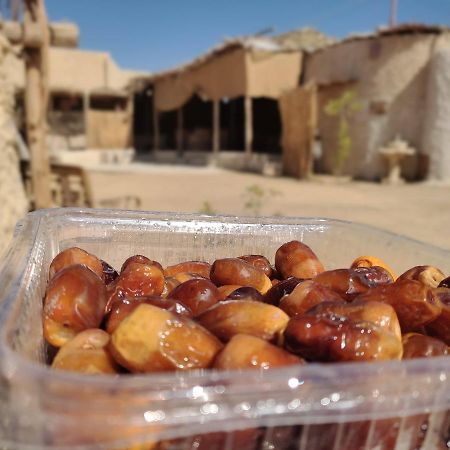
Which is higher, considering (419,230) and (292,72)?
(292,72)

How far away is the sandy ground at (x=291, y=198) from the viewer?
21.3 ft

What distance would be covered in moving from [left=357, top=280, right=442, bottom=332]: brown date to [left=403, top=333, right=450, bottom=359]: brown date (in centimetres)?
7

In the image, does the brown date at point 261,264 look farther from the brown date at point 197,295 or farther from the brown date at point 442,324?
the brown date at point 442,324

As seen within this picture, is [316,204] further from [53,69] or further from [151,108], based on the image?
[151,108]

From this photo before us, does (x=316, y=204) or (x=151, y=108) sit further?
(x=151, y=108)

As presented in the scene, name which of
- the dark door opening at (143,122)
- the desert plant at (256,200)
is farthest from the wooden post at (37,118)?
the dark door opening at (143,122)

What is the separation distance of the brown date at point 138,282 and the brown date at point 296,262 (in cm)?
33

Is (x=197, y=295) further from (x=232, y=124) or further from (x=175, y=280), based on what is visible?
(x=232, y=124)

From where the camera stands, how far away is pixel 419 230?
236 inches

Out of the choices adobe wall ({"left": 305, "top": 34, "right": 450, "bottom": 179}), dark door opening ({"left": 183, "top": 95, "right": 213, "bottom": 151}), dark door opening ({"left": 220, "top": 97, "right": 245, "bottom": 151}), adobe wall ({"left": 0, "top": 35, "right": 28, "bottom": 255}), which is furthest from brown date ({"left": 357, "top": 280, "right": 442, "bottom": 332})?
dark door opening ({"left": 183, "top": 95, "right": 213, "bottom": 151})

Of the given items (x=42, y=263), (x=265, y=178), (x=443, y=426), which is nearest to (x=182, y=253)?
(x=42, y=263)

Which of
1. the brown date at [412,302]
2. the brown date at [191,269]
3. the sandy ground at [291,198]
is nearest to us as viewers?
the brown date at [412,302]

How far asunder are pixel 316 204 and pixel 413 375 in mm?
7397

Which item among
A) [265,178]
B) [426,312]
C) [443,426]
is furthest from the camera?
[265,178]
